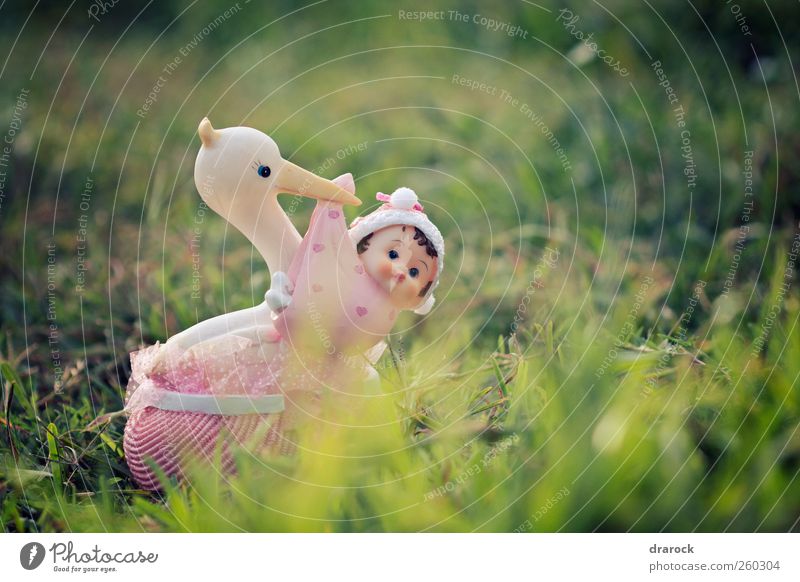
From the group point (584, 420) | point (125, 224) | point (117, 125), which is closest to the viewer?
point (584, 420)

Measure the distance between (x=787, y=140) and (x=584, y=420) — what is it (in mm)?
887

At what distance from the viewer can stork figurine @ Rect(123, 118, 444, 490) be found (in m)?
0.99

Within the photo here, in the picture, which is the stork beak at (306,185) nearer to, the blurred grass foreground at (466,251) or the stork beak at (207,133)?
the stork beak at (207,133)

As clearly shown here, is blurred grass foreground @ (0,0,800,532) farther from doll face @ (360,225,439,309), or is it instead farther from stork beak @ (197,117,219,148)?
stork beak @ (197,117,219,148)

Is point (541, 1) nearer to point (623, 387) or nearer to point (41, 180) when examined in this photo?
point (41, 180)

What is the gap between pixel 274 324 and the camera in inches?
39.3

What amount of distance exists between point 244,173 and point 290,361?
0.57ft

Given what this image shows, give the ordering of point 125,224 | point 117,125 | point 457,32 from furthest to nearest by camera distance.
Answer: point 457,32
point 117,125
point 125,224

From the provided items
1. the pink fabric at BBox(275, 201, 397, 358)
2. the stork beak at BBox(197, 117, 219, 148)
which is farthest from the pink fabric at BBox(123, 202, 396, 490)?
the stork beak at BBox(197, 117, 219, 148)

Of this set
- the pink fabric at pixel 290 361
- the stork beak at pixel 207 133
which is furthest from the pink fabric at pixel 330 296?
the stork beak at pixel 207 133

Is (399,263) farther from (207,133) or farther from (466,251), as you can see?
(466,251)

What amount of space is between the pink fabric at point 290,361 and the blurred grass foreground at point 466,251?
0.11 feet

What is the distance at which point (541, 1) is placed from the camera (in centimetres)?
214
